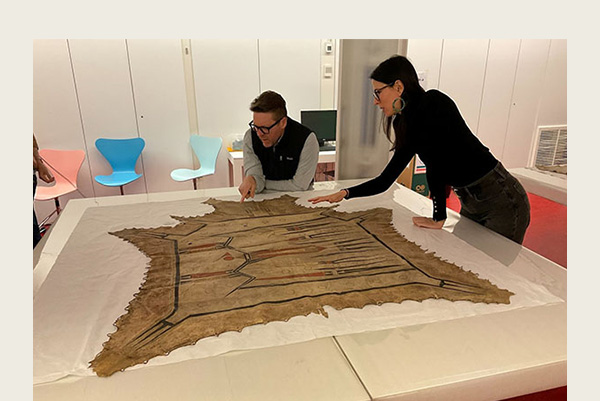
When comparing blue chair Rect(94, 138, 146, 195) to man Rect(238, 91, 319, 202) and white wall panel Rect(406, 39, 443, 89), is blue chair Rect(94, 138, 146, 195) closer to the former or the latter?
man Rect(238, 91, 319, 202)

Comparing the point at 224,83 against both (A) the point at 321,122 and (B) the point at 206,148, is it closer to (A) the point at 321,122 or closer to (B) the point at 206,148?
(B) the point at 206,148

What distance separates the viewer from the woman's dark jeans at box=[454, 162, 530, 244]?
4.65 feet

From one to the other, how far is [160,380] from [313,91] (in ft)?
11.8

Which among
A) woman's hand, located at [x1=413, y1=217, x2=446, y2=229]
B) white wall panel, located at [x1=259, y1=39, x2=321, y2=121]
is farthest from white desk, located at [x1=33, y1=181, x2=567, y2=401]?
white wall panel, located at [x1=259, y1=39, x2=321, y2=121]

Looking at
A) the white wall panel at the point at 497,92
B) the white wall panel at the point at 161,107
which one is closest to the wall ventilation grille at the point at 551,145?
the white wall panel at the point at 497,92

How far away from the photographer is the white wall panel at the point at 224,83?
12.0 ft

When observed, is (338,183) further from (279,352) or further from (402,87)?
(279,352)

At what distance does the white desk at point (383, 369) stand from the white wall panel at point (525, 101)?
13.7 ft

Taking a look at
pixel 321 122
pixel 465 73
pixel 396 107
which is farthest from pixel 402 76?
pixel 465 73

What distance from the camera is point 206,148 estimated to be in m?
3.77

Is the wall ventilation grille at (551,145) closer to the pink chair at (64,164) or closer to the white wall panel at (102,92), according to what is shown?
the white wall panel at (102,92)

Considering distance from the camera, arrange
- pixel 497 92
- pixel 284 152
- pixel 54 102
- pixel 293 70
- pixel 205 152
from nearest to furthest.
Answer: pixel 284 152 → pixel 54 102 → pixel 205 152 → pixel 293 70 → pixel 497 92

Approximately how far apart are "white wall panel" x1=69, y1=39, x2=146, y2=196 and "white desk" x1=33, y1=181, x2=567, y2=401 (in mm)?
3314

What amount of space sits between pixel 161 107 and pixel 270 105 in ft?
7.52
